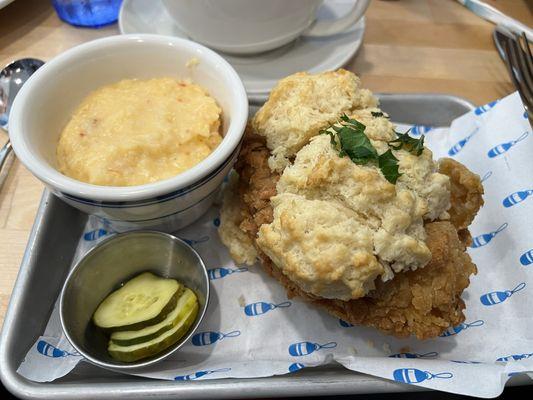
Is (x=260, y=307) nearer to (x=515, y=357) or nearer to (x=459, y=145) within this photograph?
(x=515, y=357)

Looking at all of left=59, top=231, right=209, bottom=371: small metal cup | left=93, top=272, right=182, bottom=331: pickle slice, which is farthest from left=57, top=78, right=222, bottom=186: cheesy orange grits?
left=93, top=272, right=182, bottom=331: pickle slice

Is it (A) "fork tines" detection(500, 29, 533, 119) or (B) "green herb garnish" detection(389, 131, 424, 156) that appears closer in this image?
(B) "green herb garnish" detection(389, 131, 424, 156)

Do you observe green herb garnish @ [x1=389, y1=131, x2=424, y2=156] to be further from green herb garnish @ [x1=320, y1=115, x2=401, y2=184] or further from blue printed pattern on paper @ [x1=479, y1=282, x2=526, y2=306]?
blue printed pattern on paper @ [x1=479, y1=282, x2=526, y2=306]

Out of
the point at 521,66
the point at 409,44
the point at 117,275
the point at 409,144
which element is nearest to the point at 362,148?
the point at 409,144

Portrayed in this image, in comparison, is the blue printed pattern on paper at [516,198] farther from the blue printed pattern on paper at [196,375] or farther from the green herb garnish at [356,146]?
the blue printed pattern on paper at [196,375]

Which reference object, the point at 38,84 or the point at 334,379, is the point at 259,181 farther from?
the point at 38,84

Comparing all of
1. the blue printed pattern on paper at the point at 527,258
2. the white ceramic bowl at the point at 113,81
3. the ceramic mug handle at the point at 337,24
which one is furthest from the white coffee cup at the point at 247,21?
the blue printed pattern on paper at the point at 527,258
